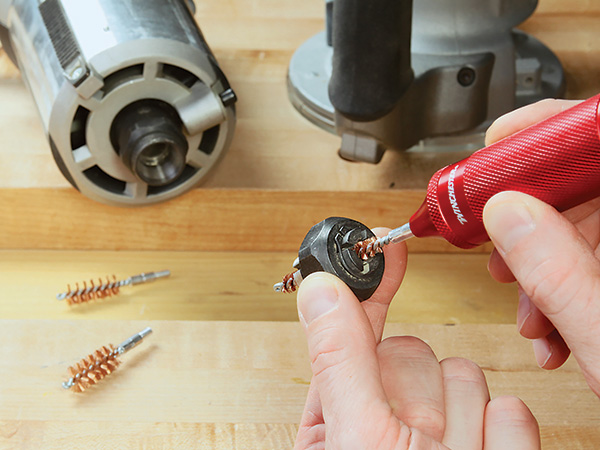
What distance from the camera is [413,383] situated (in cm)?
49

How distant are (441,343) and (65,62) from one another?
0.43m

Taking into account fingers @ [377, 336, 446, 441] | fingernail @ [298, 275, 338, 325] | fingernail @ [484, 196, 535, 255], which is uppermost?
fingernail @ [484, 196, 535, 255]

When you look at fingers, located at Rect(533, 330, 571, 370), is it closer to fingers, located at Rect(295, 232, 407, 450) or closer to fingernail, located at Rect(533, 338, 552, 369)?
fingernail, located at Rect(533, 338, 552, 369)

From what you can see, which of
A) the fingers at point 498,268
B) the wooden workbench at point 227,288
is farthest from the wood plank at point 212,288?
the fingers at point 498,268

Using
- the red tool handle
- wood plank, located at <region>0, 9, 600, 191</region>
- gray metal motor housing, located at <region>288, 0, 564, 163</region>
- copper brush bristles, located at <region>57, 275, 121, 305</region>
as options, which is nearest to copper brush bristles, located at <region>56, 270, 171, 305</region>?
copper brush bristles, located at <region>57, 275, 121, 305</region>

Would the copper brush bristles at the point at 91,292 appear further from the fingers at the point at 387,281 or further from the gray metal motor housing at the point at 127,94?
the fingers at the point at 387,281

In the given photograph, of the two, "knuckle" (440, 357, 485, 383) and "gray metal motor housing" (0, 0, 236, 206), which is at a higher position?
"gray metal motor housing" (0, 0, 236, 206)

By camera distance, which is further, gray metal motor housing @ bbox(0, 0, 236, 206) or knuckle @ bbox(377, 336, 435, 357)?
gray metal motor housing @ bbox(0, 0, 236, 206)

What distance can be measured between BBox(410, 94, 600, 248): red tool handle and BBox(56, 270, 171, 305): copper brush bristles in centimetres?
35

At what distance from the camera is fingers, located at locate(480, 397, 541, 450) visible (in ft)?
1.48

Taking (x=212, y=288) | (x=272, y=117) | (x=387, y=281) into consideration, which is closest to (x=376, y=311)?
(x=387, y=281)

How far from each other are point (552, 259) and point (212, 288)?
410 millimetres

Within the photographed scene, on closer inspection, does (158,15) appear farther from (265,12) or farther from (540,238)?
(540,238)

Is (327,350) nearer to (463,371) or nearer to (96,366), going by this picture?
(463,371)
